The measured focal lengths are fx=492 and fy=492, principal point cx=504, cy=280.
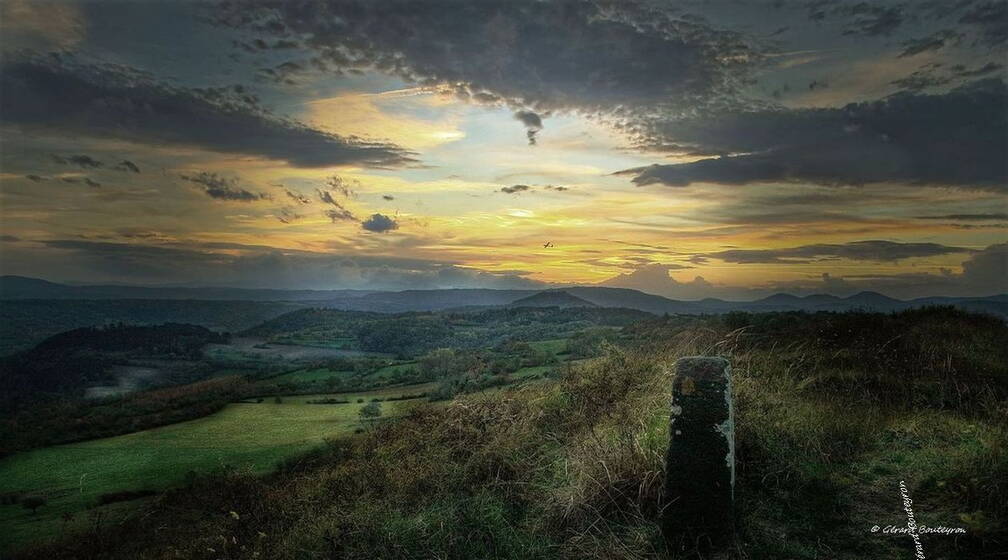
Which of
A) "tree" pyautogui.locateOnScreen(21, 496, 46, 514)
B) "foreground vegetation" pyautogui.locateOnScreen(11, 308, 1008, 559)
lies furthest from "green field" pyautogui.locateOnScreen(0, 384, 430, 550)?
"foreground vegetation" pyautogui.locateOnScreen(11, 308, 1008, 559)

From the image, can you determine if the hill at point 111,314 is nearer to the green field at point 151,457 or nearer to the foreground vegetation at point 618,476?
the green field at point 151,457

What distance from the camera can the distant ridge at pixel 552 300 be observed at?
131 feet

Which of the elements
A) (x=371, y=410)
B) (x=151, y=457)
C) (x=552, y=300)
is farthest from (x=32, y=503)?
(x=552, y=300)

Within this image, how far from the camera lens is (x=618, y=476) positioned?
224 inches

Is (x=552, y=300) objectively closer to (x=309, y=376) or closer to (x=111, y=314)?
(x=309, y=376)

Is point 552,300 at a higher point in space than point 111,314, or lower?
higher

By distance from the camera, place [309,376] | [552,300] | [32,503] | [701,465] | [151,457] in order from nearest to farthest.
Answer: [701,465]
[32,503]
[151,457]
[309,376]
[552,300]

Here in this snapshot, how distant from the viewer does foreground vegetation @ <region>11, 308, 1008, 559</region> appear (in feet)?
16.6

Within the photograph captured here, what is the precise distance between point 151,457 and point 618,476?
1909 cm

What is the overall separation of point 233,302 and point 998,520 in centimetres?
6441

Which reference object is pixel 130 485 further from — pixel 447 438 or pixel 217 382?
pixel 217 382

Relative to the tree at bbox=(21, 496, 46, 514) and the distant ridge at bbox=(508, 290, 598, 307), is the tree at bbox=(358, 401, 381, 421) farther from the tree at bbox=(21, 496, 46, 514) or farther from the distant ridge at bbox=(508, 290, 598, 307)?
the distant ridge at bbox=(508, 290, 598, 307)

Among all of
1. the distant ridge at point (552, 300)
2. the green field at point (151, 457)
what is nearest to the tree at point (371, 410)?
the green field at point (151, 457)

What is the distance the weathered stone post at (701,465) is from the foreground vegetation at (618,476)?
10.3 inches
